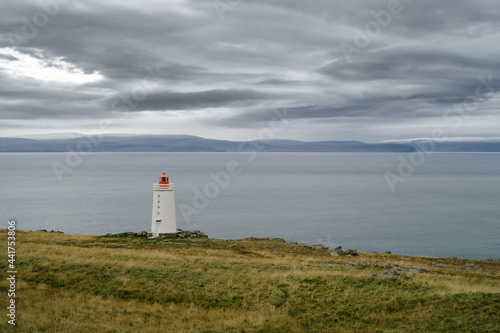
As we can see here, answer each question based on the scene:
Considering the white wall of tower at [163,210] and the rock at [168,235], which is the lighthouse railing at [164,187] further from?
the rock at [168,235]

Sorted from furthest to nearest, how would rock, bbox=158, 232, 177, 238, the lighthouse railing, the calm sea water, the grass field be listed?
1. the calm sea water
2. the lighthouse railing
3. rock, bbox=158, 232, 177, 238
4. the grass field

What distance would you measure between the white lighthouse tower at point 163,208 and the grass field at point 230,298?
1787cm

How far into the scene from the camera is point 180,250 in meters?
36.8

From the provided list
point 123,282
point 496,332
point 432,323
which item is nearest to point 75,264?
point 123,282

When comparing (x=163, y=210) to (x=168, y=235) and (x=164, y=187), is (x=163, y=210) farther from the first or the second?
(x=168, y=235)

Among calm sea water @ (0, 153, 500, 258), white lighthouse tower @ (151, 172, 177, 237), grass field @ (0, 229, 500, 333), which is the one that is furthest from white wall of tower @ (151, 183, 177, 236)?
calm sea water @ (0, 153, 500, 258)

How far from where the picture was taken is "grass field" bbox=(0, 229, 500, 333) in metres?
16.9

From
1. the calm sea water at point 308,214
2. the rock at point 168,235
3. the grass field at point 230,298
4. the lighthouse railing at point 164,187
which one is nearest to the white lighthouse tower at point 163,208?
the lighthouse railing at point 164,187

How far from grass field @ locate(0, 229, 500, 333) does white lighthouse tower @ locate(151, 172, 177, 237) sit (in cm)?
1787

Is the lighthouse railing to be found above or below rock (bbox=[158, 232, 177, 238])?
above

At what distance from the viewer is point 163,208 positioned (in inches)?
1820

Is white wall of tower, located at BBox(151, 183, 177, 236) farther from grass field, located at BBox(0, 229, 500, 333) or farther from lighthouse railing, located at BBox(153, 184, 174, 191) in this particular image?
grass field, located at BBox(0, 229, 500, 333)

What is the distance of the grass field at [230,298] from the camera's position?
1686cm

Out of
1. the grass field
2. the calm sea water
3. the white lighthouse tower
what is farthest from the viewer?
the calm sea water
